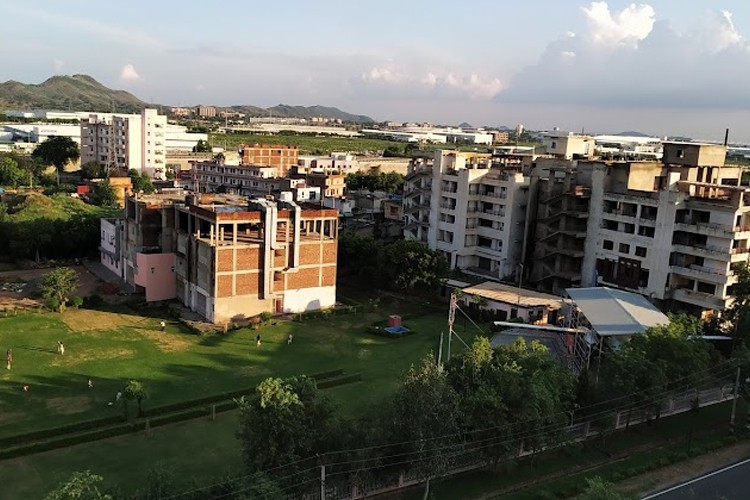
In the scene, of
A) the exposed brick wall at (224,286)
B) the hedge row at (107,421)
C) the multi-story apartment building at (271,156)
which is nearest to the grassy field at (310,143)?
the multi-story apartment building at (271,156)

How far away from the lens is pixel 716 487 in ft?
70.1

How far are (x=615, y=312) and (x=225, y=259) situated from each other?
826 inches

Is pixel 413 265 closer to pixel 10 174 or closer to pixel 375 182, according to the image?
pixel 375 182

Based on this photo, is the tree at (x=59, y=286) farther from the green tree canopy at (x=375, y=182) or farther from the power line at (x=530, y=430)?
the green tree canopy at (x=375, y=182)

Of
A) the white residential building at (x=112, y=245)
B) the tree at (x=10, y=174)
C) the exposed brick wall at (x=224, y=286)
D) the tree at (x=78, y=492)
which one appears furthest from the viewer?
the tree at (x=10, y=174)

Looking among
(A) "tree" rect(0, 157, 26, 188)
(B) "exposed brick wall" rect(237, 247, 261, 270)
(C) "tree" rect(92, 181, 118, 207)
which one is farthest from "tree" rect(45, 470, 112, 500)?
(A) "tree" rect(0, 157, 26, 188)

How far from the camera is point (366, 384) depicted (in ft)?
97.7

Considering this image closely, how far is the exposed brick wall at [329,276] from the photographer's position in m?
41.7

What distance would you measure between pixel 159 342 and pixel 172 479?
62.9 feet

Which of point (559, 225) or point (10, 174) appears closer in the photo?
point (559, 225)

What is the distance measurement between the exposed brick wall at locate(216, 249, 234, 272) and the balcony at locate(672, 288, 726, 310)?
26444mm

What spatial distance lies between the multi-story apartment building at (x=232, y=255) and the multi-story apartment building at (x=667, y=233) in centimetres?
1781

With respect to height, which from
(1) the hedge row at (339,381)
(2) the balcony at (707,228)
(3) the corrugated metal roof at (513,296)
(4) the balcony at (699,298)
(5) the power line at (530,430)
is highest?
(2) the balcony at (707,228)

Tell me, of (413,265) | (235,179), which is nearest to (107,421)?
(413,265)
